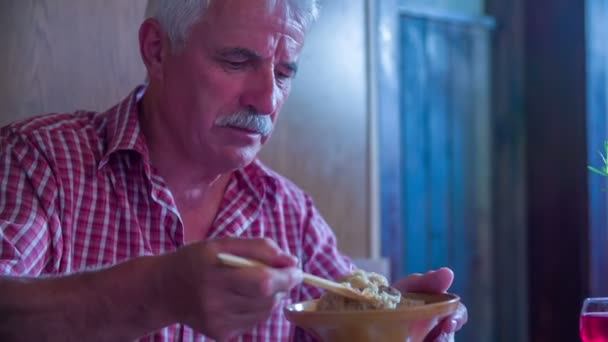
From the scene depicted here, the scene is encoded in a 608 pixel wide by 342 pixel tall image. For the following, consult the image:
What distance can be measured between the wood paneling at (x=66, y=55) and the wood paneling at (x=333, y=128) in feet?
1.83

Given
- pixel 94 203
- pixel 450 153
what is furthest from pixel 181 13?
pixel 450 153

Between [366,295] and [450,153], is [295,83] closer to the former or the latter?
[366,295]

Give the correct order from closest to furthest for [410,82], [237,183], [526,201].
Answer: [237,183], [410,82], [526,201]

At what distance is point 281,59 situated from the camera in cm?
140

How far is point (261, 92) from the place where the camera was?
4.49 ft

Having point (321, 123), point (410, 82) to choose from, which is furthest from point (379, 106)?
point (410, 82)

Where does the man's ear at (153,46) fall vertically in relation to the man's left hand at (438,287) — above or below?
above

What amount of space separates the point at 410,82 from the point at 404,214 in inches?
24.3

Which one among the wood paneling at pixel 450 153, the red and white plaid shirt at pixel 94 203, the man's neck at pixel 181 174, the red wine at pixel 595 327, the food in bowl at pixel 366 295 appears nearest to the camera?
the food in bowl at pixel 366 295

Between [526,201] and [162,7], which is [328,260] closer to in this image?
[162,7]

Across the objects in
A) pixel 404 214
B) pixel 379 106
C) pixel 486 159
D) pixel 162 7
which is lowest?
pixel 404 214

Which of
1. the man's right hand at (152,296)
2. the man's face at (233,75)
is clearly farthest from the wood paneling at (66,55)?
the man's right hand at (152,296)

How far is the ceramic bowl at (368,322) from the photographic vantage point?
2.92 ft

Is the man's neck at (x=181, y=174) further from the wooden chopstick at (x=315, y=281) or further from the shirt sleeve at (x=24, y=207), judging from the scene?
the wooden chopstick at (x=315, y=281)
